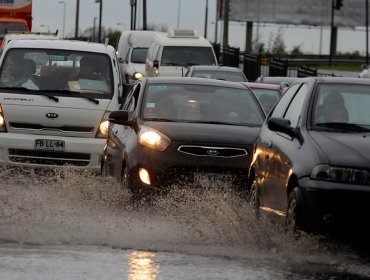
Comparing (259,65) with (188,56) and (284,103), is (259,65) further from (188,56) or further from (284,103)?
(284,103)

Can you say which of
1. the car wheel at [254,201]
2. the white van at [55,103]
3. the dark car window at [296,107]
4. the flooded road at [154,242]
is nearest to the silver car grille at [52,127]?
the white van at [55,103]

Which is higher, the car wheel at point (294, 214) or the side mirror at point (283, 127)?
the side mirror at point (283, 127)

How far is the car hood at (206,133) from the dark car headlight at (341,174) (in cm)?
348

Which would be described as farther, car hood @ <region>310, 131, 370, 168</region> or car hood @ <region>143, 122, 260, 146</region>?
car hood @ <region>143, 122, 260, 146</region>

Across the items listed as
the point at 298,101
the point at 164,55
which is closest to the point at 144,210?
the point at 298,101

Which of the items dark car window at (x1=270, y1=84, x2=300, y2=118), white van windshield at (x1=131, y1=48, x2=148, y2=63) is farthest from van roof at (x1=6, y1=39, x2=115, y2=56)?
white van windshield at (x1=131, y1=48, x2=148, y2=63)

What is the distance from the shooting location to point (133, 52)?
4775 centimetres

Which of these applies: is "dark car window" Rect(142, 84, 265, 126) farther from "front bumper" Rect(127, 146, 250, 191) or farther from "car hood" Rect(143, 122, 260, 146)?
"front bumper" Rect(127, 146, 250, 191)

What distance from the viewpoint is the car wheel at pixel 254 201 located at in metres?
11.5

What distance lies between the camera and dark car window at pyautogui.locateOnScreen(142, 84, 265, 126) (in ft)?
45.6

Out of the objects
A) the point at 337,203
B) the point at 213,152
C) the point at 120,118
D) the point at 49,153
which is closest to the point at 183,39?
the point at 49,153

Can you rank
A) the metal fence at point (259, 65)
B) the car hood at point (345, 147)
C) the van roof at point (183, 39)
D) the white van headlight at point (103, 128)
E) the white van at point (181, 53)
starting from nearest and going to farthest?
the car hood at point (345, 147) → the white van headlight at point (103, 128) → the white van at point (181, 53) → the van roof at point (183, 39) → the metal fence at point (259, 65)

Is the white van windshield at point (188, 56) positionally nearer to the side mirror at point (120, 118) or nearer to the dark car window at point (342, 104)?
the side mirror at point (120, 118)

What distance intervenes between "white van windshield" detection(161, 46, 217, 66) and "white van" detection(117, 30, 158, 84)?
136 inches
